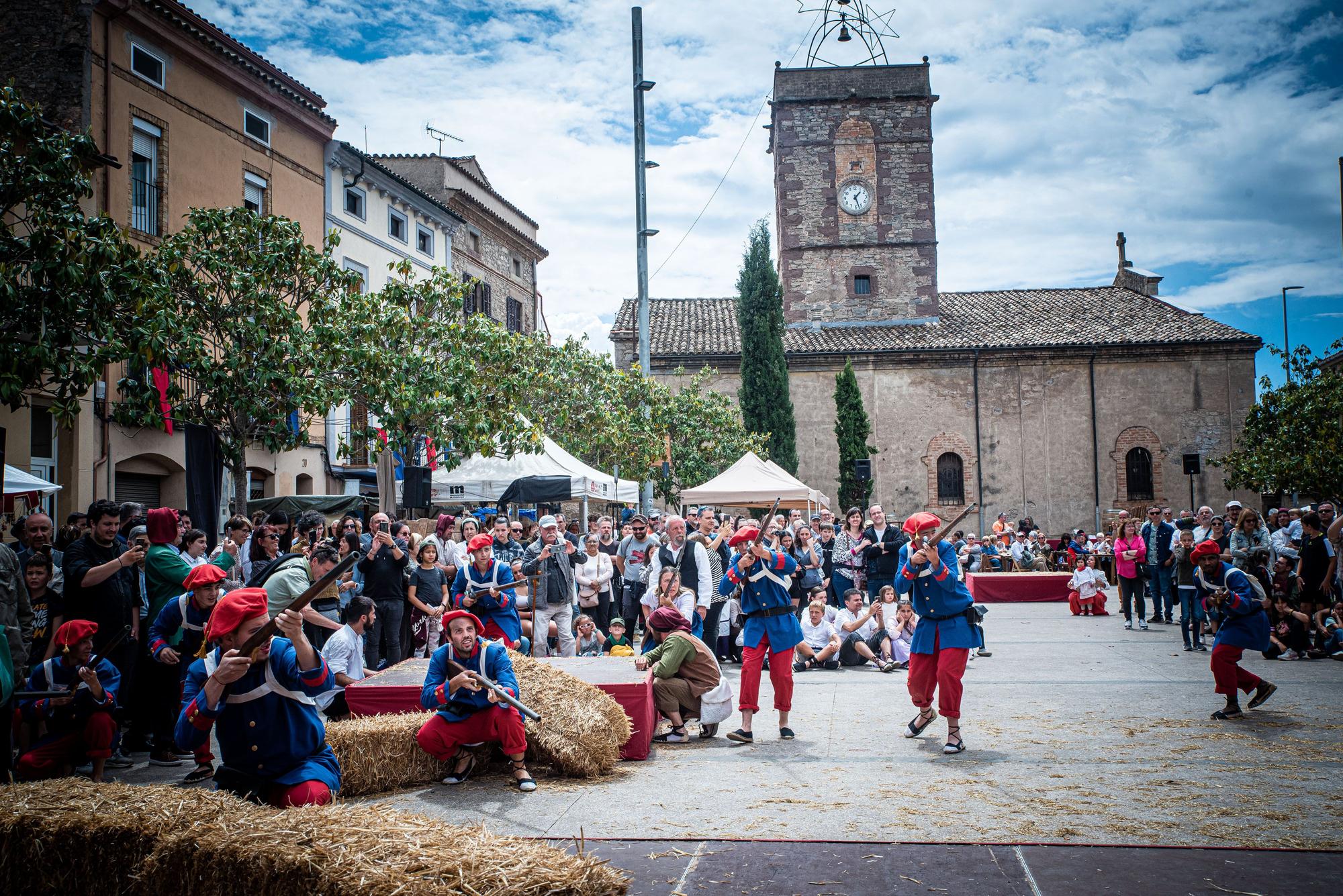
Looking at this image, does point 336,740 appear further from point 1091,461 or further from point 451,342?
point 1091,461

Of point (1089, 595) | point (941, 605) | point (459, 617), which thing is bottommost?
point (1089, 595)

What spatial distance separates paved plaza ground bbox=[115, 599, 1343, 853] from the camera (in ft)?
18.8

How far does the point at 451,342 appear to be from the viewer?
61.0 ft

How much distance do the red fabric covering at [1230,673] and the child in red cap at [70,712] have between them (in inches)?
348

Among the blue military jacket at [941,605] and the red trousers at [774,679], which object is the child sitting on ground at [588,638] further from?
the blue military jacket at [941,605]

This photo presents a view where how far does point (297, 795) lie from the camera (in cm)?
490

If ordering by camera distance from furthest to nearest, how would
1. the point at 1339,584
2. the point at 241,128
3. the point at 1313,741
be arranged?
the point at 241,128 < the point at 1339,584 < the point at 1313,741

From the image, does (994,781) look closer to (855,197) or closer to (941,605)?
(941,605)

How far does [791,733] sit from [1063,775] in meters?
2.32

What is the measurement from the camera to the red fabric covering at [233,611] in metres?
4.77

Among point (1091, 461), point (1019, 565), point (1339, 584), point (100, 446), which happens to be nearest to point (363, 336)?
point (100, 446)

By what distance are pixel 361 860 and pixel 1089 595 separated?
18672 millimetres

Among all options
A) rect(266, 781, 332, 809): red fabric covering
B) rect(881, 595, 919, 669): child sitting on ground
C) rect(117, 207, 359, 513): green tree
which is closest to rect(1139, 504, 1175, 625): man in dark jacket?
rect(881, 595, 919, 669): child sitting on ground

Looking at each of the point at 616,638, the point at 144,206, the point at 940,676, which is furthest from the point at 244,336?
the point at 940,676
